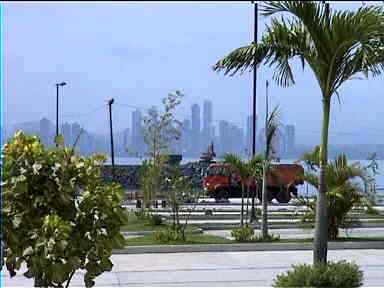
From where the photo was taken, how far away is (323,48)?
26.3 feet

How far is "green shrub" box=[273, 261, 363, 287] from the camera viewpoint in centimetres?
739

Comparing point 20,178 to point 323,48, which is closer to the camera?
point 20,178

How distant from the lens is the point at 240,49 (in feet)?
27.4

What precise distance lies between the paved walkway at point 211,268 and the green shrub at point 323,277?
217 centimetres

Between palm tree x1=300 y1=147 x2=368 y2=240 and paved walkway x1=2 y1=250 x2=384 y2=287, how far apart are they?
5.06ft

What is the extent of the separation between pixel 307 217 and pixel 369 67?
8.42 m

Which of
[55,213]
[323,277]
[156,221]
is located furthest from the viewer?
[156,221]

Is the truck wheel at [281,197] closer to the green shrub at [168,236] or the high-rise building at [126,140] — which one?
the high-rise building at [126,140]

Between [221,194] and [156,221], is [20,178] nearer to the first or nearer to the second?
[156,221]

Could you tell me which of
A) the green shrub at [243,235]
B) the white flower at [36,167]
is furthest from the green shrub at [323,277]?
the green shrub at [243,235]

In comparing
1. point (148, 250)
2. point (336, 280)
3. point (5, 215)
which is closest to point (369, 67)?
point (336, 280)

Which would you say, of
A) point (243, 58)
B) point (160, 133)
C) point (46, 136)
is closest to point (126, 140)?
point (160, 133)

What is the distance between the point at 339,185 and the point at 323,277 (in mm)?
8249

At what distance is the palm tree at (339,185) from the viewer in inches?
594
